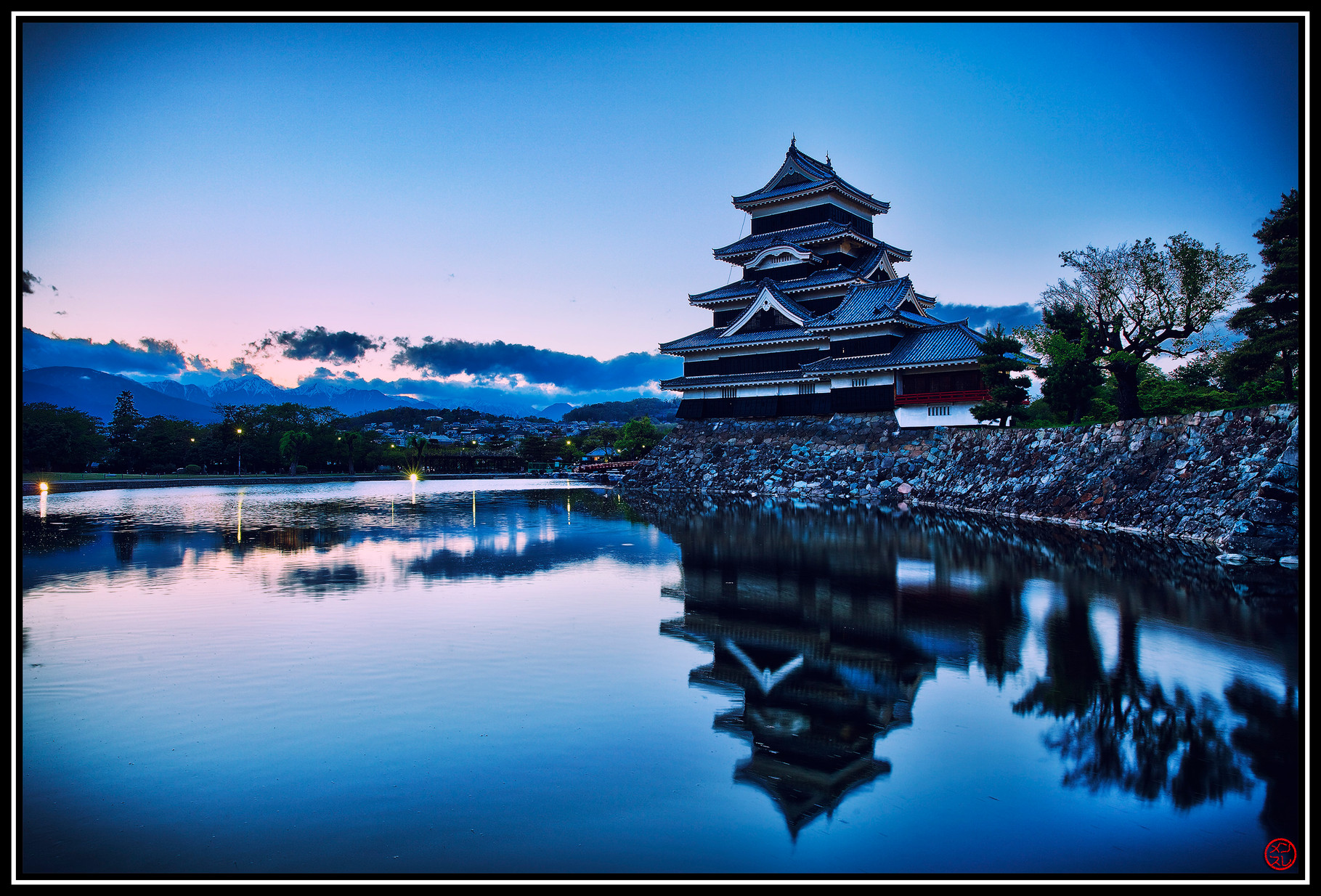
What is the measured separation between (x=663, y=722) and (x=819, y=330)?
3372 centimetres

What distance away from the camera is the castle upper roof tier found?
4116cm

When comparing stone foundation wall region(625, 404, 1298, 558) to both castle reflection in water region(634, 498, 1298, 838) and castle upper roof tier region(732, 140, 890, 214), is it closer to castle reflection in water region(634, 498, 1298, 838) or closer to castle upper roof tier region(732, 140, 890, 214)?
castle reflection in water region(634, 498, 1298, 838)

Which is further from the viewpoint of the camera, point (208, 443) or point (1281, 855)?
point (208, 443)

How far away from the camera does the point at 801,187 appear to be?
138 feet

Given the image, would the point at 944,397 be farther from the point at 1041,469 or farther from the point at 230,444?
the point at 230,444

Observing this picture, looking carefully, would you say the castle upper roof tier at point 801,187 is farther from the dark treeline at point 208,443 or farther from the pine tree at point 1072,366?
the dark treeline at point 208,443

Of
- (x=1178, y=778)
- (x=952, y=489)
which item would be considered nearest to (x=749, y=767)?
(x=1178, y=778)

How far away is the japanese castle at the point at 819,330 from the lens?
33562 millimetres

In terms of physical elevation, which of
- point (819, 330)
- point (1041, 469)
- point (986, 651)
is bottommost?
point (986, 651)

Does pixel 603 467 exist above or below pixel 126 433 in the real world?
below

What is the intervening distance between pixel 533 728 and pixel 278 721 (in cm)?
211

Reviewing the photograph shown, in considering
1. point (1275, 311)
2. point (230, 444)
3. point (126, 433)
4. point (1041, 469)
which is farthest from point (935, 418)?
point (126, 433)

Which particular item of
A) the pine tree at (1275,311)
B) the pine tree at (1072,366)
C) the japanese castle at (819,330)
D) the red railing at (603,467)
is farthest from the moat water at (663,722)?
the red railing at (603,467)

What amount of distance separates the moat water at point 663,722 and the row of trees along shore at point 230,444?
53.8 meters
